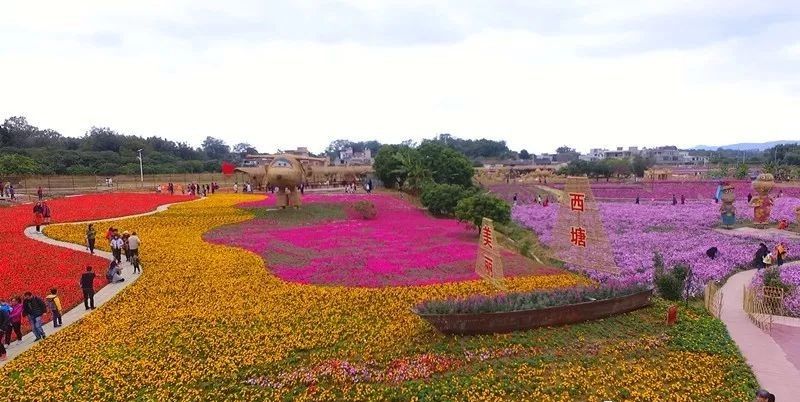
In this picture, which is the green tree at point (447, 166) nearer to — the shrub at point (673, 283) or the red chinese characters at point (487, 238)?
the shrub at point (673, 283)

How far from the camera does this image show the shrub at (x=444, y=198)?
120ft

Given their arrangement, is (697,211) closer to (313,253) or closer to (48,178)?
(313,253)

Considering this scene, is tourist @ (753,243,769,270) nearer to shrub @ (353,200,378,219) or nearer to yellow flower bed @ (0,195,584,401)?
yellow flower bed @ (0,195,584,401)

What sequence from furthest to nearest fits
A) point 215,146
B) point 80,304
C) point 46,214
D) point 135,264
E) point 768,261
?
point 215,146
point 46,214
point 768,261
point 135,264
point 80,304

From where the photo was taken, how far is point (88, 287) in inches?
610

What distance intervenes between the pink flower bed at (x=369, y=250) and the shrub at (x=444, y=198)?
273 cm

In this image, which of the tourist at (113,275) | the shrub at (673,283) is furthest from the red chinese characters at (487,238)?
the tourist at (113,275)

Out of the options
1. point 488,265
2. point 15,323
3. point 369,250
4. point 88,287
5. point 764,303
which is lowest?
point 764,303

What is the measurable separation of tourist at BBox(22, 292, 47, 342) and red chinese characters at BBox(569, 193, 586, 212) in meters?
14.9

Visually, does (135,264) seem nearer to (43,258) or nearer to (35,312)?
(43,258)

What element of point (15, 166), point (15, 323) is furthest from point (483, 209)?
point (15, 166)

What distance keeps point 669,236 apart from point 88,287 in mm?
27316

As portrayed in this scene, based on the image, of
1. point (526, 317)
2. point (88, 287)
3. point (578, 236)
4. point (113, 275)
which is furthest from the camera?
point (113, 275)

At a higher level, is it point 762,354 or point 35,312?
point 35,312
